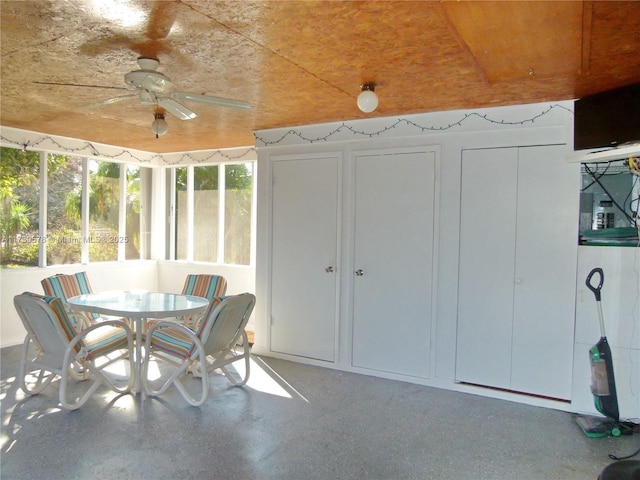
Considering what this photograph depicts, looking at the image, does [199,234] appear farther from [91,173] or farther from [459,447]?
[459,447]

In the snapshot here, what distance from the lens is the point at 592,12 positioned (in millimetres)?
1952

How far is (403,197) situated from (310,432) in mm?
2165

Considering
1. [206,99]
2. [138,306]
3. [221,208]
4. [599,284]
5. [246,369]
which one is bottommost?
[246,369]

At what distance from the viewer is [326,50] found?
250cm

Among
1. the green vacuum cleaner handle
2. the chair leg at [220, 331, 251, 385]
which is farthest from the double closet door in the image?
the green vacuum cleaner handle

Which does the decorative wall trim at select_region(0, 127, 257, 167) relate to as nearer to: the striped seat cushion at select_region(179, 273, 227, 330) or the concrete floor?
the striped seat cushion at select_region(179, 273, 227, 330)

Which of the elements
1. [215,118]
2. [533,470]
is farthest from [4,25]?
[533,470]

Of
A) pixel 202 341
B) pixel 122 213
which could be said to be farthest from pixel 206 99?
pixel 122 213

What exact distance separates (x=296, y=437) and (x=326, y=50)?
2450 millimetres

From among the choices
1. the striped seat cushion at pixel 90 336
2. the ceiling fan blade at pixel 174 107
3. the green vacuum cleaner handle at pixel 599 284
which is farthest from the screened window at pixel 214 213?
the green vacuum cleaner handle at pixel 599 284

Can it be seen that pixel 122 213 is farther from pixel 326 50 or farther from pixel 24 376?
pixel 326 50

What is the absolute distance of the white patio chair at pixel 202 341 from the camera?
→ 321 centimetres

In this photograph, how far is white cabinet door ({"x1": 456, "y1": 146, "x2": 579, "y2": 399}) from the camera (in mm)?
3408

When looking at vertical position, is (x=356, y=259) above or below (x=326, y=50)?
below
